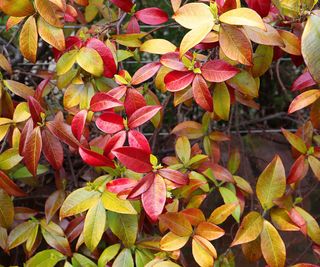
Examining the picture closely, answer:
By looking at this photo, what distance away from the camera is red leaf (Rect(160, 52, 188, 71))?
Result: 4.02 ft

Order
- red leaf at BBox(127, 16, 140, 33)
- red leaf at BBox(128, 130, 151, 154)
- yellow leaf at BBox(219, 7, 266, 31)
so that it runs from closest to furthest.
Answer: yellow leaf at BBox(219, 7, 266, 31), red leaf at BBox(128, 130, 151, 154), red leaf at BBox(127, 16, 140, 33)

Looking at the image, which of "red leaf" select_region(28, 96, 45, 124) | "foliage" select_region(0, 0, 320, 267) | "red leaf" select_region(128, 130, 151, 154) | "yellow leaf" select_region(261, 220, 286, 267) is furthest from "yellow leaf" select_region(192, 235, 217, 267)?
"red leaf" select_region(28, 96, 45, 124)

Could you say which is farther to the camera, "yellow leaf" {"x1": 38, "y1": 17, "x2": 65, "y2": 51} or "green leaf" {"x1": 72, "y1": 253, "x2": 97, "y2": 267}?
"green leaf" {"x1": 72, "y1": 253, "x2": 97, "y2": 267}

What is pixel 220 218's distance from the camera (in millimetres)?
1269

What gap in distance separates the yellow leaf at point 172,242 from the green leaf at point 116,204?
10cm

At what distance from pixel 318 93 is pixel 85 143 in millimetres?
567

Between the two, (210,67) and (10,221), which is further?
(10,221)

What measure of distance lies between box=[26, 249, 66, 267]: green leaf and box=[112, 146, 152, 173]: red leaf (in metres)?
0.43

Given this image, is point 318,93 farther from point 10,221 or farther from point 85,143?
point 10,221

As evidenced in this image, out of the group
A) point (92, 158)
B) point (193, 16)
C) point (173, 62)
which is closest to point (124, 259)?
point (92, 158)

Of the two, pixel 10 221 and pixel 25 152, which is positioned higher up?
pixel 25 152

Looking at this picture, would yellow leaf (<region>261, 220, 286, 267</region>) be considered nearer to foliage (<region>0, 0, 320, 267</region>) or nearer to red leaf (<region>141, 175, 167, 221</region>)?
foliage (<region>0, 0, 320, 267</region>)

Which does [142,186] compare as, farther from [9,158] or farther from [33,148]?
[9,158]

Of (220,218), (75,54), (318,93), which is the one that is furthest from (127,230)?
(318,93)
